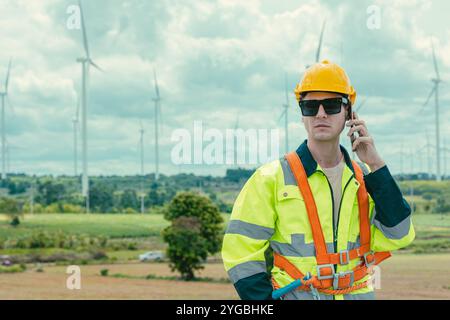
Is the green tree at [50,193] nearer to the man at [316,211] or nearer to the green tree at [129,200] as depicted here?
the green tree at [129,200]

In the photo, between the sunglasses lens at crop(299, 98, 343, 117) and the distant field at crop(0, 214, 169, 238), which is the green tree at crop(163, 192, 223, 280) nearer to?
the distant field at crop(0, 214, 169, 238)

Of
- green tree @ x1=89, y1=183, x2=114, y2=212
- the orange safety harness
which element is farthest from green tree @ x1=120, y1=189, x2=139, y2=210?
the orange safety harness

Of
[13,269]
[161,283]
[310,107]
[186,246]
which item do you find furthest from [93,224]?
[310,107]

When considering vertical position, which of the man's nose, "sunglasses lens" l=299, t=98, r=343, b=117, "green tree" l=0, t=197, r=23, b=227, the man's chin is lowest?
"green tree" l=0, t=197, r=23, b=227

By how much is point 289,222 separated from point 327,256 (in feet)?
1.34

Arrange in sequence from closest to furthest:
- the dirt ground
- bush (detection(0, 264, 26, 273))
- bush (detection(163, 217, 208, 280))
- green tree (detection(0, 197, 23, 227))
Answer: the dirt ground < bush (detection(163, 217, 208, 280)) < bush (detection(0, 264, 26, 273)) < green tree (detection(0, 197, 23, 227))

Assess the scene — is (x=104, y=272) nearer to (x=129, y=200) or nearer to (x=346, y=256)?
(x=129, y=200)

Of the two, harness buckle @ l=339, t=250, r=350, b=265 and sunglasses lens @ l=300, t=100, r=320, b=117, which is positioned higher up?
sunglasses lens @ l=300, t=100, r=320, b=117

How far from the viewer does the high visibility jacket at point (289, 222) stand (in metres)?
5.25

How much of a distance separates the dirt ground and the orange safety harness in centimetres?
4659

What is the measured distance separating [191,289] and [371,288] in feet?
172

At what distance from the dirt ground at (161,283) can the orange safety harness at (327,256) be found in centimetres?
4659

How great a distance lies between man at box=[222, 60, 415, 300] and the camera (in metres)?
5.27
